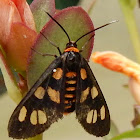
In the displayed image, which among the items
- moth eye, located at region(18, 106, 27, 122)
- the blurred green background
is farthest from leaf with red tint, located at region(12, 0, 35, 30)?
the blurred green background

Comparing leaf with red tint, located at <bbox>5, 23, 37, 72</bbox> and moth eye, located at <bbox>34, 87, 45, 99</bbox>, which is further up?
leaf with red tint, located at <bbox>5, 23, 37, 72</bbox>

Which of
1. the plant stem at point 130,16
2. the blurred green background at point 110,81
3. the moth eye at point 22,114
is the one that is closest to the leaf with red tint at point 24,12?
the moth eye at point 22,114

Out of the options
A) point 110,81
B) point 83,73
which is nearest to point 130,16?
point 83,73

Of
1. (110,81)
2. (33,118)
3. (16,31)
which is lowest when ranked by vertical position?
(33,118)

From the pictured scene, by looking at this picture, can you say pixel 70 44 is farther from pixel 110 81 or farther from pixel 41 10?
pixel 110 81

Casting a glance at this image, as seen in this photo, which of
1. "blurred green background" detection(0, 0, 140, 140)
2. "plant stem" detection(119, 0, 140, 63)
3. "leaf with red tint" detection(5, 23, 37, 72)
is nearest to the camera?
"leaf with red tint" detection(5, 23, 37, 72)

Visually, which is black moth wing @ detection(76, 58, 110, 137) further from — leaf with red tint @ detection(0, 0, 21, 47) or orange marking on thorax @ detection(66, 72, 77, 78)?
leaf with red tint @ detection(0, 0, 21, 47)

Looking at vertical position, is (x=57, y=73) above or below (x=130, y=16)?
below

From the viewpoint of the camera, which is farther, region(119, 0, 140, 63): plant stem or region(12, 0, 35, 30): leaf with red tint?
region(119, 0, 140, 63): plant stem
